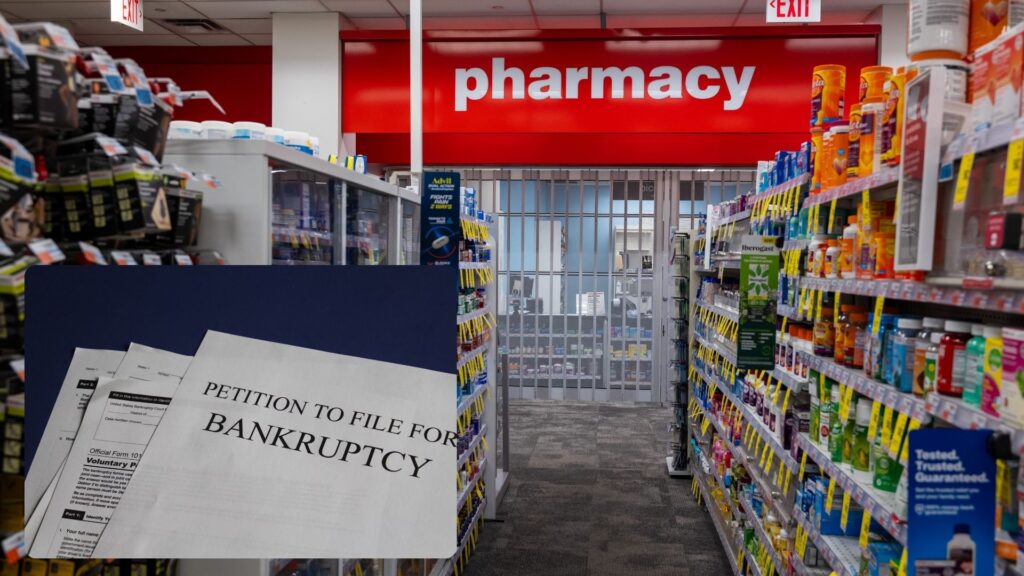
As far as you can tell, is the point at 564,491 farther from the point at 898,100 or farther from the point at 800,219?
the point at 898,100

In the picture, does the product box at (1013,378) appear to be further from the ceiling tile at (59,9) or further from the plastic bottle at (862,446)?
the ceiling tile at (59,9)

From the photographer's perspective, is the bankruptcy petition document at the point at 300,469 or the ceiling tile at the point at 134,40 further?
the ceiling tile at the point at 134,40

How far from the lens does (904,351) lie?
225cm

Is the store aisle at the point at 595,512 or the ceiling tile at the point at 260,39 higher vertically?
Answer: the ceiling tile at the point at 260,39

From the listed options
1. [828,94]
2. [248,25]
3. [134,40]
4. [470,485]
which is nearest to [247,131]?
[828,94]

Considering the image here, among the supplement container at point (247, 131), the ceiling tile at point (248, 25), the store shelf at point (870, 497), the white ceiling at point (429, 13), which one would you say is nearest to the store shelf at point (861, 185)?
the store shelf at point (870, 497)

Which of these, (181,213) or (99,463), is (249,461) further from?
(181,213)

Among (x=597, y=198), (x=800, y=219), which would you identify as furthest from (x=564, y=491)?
(x=597, y=198)

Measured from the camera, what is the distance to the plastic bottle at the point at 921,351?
85.0 inches

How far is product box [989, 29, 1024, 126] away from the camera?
67.9 inches

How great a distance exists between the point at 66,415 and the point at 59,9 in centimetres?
707

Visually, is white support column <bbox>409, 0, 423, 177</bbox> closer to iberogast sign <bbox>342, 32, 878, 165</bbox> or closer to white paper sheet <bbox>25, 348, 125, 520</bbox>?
iberogast sign <bbox>342, 32, 878, 165</bbox>

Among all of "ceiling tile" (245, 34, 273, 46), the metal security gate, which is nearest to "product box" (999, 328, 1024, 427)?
"ceiling tile" (245, 34, 273, 46)

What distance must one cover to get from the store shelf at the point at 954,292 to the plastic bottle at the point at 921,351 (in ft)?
0.26
